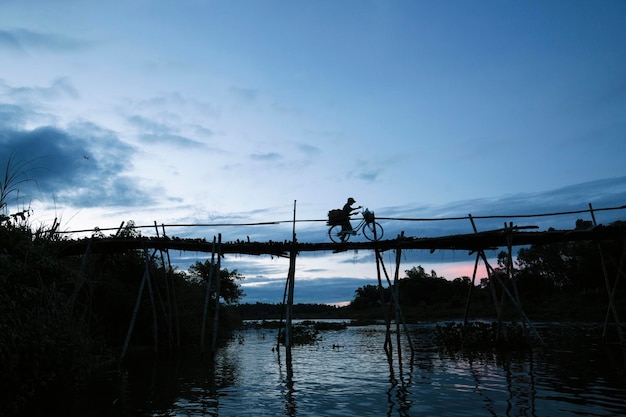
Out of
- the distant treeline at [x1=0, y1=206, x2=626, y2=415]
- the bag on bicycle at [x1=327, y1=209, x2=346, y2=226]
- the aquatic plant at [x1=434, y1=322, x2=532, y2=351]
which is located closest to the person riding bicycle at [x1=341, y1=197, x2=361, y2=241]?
the bag on bicycle at [x1=327, y1=209, x2=346, y2=226]

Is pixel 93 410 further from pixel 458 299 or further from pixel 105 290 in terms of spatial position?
pixel 458 299

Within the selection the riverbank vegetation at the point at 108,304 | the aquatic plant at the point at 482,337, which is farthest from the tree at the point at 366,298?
the aquatic plant at the point at 482,337

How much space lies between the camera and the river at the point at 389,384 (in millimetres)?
11172

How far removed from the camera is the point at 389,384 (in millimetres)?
14250

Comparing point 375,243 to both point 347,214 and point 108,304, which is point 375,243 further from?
point 108,304

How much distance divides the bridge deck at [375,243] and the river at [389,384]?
4401mm

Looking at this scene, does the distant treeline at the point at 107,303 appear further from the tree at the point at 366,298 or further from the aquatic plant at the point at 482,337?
the tree at the point at 366,298

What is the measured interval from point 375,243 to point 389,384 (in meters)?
7.05

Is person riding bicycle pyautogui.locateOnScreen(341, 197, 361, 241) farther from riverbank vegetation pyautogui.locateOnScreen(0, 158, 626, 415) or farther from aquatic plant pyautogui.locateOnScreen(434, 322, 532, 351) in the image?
aquatic plant pyautogui.locateOnScreen(434, 322, 532, 351)

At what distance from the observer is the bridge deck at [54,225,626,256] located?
61.5 ft

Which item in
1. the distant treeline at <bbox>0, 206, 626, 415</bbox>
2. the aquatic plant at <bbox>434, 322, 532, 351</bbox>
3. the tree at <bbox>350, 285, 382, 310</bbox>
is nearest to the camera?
the distant treeline at <bbox>0, 206, 626, 415</bbox>

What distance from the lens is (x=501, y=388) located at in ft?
42.7

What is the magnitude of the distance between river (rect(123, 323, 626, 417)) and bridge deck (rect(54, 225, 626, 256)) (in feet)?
14.4

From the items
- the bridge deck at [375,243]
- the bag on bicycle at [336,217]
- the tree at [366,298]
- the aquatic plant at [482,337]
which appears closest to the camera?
Result: the bridge deck at [375,243]
